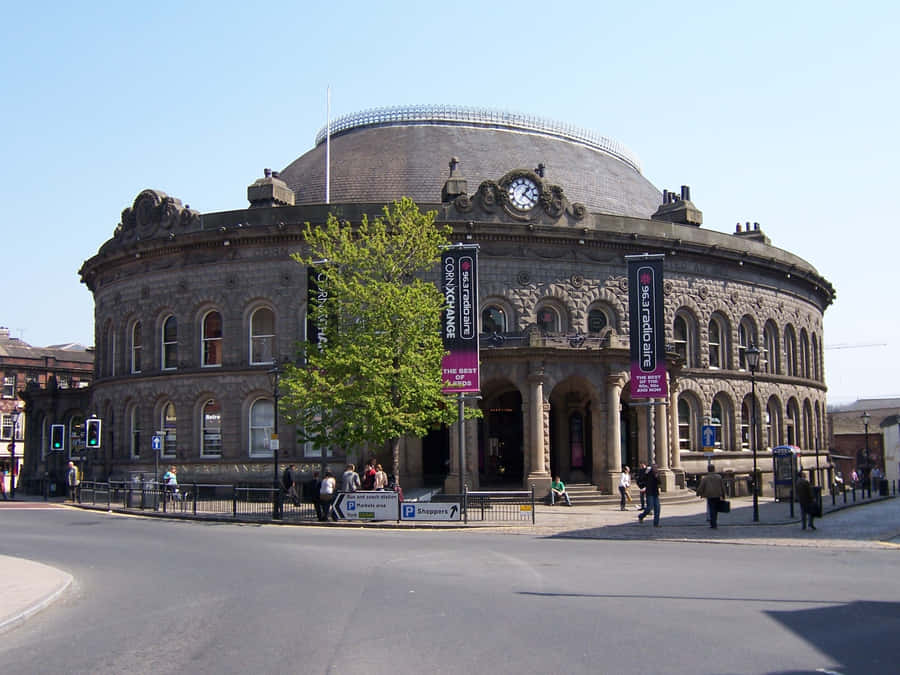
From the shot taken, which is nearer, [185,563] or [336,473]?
[185,563]

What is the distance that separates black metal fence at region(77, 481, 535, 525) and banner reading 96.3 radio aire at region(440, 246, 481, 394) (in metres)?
3.94

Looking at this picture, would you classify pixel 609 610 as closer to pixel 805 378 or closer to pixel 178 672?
pixel 178 672

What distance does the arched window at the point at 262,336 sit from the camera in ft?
129

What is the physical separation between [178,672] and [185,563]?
8690 millimetres

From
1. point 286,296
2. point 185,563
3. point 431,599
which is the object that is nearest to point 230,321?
point 286,296

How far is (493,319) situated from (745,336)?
567 inches

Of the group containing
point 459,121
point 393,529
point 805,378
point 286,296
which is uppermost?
point 459,121

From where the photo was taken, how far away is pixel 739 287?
146 ft

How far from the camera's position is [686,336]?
42781 millimetres

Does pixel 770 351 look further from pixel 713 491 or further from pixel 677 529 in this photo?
pixel 677 529

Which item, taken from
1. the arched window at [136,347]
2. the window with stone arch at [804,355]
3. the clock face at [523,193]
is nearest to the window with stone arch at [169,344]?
the arched window at [136,347]

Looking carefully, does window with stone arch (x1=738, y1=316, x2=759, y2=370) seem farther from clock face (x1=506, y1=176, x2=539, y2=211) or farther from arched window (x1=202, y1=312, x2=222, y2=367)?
arched window (x1=202, y1=312, x2=222, y2=367)

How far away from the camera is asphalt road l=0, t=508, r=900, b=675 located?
30.0 ft

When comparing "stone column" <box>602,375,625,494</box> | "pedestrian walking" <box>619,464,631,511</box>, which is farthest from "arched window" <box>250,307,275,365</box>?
"pedestrian walking" <box>619,464,631,511</box>
